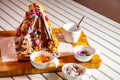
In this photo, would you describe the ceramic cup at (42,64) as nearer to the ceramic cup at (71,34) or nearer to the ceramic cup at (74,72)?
the ceramic cup at (74,72)

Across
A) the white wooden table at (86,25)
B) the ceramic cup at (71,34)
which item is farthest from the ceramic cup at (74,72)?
the ceramic cup at (71,34)

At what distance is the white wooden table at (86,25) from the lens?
1349mm

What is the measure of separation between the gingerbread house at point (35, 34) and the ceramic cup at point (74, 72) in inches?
5.0

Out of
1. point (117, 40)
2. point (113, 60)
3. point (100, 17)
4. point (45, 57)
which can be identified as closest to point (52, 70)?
point (45, 57)

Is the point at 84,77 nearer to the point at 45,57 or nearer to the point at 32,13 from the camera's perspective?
the point at 45,57

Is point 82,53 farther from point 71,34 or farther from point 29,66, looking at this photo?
point 29,66

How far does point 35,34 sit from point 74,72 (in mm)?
255

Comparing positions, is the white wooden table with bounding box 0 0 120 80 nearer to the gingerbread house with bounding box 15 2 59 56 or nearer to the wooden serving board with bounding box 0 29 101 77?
the wooden serving board with bounding box 0 29 101 77

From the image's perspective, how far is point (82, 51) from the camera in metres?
1.42

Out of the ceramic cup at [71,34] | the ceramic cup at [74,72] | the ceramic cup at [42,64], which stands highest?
the ceramic cup at [71,34]

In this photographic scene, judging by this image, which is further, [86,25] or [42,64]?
[86,25]

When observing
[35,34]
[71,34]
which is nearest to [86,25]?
[71,34]

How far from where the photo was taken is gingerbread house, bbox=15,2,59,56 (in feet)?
4.51

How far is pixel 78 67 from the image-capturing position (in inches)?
51.6
